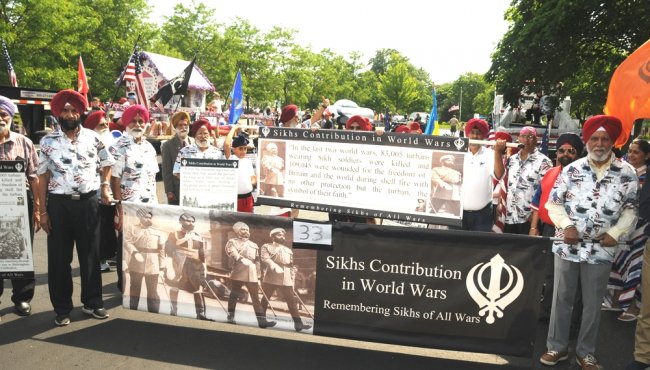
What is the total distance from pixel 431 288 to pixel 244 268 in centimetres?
166

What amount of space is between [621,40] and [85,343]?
18.0m

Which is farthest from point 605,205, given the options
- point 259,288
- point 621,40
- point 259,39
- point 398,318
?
point 259,39

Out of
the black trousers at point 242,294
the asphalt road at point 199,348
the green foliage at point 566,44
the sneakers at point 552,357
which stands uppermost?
the green foliage at point 566,44

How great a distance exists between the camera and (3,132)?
16.8 ft

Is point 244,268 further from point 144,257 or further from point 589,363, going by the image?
point 589,363

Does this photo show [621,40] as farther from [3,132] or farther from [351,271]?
[3,132]

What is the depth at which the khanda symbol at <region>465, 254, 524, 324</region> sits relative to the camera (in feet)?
13.5

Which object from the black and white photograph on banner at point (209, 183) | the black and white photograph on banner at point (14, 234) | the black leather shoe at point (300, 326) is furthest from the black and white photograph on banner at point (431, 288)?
the black and white photograph on banner at point (14, 234)

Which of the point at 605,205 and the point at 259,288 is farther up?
the point at 605,205

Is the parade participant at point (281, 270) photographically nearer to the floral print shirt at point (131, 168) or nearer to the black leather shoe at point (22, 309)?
the floral print shirt at point (131, 168)

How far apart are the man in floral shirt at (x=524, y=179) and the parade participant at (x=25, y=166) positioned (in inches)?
198

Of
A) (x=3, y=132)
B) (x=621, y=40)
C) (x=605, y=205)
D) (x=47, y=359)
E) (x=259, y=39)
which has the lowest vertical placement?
(x=47, y=359)

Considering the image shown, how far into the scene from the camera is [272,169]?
4969 millimetres

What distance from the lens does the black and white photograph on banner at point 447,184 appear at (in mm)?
4422
